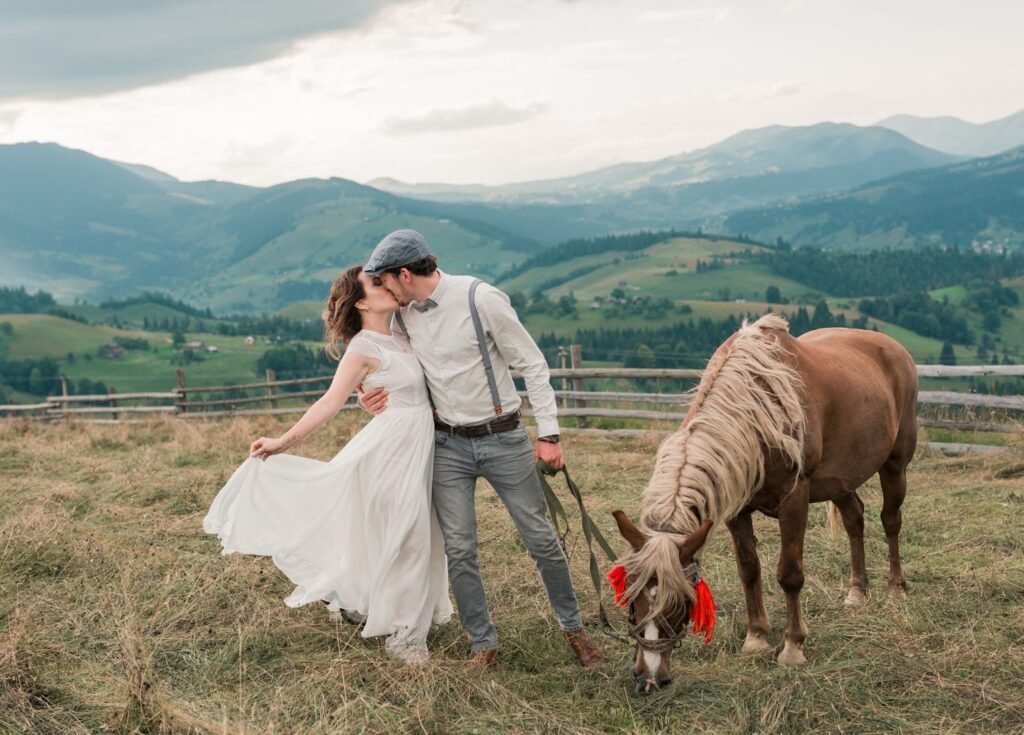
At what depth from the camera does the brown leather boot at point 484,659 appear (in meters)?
3.74

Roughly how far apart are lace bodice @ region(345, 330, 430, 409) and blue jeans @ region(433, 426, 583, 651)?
0.74 ft

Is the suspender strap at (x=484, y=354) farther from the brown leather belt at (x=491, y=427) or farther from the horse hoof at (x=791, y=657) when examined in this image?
the horse hoof at (x=791, y=657)

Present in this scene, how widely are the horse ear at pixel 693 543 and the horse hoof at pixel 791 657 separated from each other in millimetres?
1062

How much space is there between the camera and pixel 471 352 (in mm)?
3676

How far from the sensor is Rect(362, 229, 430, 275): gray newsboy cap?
3521 millimetres

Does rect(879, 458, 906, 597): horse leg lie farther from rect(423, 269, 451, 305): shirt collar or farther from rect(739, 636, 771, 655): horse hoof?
rect(423, 269, 451, 305): shirt collar

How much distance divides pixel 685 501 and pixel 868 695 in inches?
43.3

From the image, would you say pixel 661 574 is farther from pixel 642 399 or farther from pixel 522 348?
pixel 642 399

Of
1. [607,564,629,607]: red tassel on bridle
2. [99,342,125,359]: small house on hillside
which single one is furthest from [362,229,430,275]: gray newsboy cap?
[99,342,125,359]: small house on hillside

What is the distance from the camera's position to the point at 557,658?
154 inches

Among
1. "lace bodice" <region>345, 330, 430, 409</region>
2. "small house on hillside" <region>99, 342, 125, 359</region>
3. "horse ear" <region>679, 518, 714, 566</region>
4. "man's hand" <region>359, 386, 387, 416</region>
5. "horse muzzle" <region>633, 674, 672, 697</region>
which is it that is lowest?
"small house on hillside" <region>99, 342, 125, 359</region>

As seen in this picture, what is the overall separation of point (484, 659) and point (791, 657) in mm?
1400

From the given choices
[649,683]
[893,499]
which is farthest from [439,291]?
[893,499]

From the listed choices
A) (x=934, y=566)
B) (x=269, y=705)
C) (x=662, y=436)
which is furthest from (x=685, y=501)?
(x=662, y=436)
